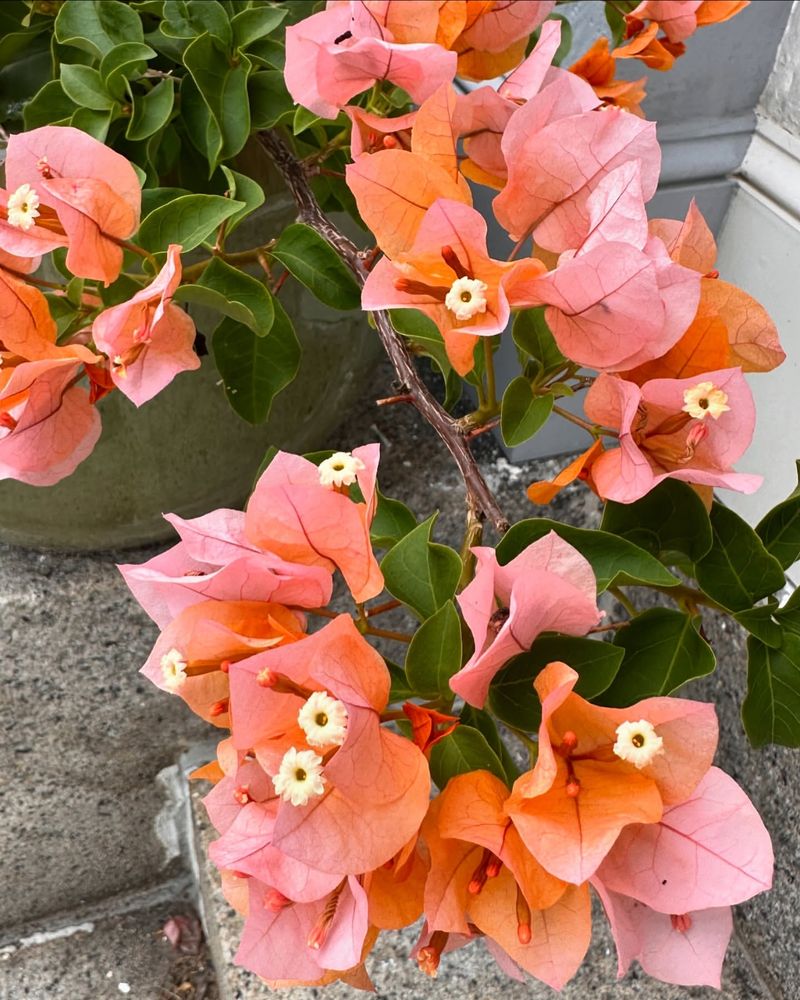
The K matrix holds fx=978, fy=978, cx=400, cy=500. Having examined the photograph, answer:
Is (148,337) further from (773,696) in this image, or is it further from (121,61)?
(773,696)

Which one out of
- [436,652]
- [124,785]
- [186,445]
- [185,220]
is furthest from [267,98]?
[124,785]

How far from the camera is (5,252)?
44 cm

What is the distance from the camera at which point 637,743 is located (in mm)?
351

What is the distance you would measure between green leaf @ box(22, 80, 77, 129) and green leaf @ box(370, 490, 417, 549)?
0.91 ft

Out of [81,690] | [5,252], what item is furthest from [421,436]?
[5,252]

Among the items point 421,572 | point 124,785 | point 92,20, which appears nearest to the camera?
point 421,572

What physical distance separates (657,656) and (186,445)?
36 centimetres

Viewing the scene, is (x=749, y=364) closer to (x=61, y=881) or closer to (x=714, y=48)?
(x=714, y=48)

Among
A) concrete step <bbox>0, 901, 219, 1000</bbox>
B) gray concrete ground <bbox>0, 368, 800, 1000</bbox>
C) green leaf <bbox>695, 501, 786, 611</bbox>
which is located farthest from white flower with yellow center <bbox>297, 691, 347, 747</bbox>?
concrete step <bbox>0, 901, 219, 1000</bbox>

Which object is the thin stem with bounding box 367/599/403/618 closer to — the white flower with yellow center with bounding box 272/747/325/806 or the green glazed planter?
the white flower with yellow center with bounding box 272/747/325/806

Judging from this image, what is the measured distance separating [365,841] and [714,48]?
67 cm

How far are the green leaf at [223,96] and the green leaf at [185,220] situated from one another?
0.07 m

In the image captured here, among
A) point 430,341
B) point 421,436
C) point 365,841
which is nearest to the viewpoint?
point 365,841

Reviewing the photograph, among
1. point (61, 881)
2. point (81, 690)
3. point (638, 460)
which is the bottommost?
point (61, 881)
